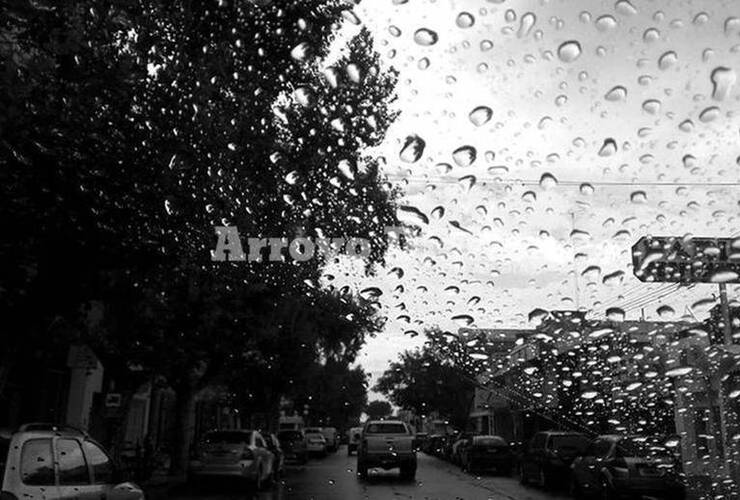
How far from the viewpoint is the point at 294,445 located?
31.3 metres

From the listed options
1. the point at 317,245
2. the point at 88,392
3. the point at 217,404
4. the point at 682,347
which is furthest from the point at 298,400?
the point at 682,347

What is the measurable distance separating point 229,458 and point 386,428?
5.79m

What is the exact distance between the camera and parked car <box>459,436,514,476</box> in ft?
76.4

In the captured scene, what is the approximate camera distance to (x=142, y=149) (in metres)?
7.68

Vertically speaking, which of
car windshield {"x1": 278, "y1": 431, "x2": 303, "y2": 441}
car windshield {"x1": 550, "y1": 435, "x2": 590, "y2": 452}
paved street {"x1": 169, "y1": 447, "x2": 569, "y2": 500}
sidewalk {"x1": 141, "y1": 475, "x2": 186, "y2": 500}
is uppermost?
car windshield {"x1": 550, "y1": 435, "x2": 590, "y2": 452}

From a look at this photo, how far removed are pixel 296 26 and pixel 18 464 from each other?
4.93m

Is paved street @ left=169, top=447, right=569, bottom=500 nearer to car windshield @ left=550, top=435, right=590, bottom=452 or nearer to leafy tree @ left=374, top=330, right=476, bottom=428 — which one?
car windshield @ left=550, top=435, right=590, bottom=452

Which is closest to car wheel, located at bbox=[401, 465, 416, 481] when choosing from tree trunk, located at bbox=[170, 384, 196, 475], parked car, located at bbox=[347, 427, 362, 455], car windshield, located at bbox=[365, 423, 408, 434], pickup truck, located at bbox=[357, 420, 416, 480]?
pickup truck, located at bbox=[357, 420, 416, 480]

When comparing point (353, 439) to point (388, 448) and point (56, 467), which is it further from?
point (56, 467)

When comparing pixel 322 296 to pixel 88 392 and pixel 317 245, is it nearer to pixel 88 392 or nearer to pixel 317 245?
pixel 317 245

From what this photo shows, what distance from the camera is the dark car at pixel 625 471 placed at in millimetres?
8656

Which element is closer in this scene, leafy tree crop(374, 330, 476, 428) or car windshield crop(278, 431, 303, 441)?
car windshield crop(278, 431, 303, 441)

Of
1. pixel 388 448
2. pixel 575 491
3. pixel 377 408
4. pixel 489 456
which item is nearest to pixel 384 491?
pixel 575 491

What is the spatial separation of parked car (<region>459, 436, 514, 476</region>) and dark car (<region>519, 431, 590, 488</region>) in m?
4.90
